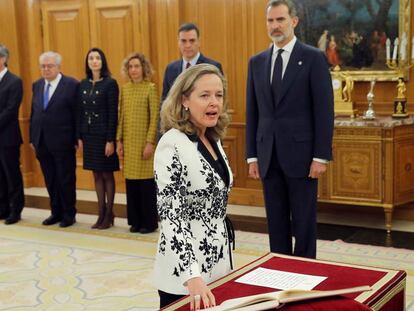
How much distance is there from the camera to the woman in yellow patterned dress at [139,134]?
18.4 ft

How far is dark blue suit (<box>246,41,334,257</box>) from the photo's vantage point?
12.5ft

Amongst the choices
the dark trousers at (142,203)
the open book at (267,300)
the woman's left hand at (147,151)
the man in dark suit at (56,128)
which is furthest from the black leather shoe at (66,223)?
the open book at (267,300)

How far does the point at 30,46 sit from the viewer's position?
811 centimetres

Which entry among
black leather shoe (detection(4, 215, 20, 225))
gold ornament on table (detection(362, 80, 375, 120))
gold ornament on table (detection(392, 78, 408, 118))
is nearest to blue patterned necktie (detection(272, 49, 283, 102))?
gold ornament on table (detection(362, 80, 375, 120))

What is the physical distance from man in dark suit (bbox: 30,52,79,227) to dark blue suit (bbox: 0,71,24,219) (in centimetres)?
22

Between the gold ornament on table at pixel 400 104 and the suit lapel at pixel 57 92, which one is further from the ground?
the suit lapel at pixel 57 92

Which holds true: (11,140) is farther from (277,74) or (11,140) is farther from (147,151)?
(277,74)

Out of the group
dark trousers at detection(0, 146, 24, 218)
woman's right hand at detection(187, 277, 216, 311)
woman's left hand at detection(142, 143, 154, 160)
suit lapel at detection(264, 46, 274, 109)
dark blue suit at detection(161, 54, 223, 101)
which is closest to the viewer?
woman's right hand at detection(187, 277, 216, 311)

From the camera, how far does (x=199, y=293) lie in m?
2.18

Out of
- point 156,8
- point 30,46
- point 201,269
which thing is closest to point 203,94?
point 201,269

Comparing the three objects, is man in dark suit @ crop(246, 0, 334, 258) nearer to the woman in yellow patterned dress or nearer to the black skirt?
the woman in yellow patterned dress

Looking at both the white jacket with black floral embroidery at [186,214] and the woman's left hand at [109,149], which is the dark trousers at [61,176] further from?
the white jacket with black floral embroidery at [186,214]

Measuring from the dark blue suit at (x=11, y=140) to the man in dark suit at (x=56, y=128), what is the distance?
0.72 ft

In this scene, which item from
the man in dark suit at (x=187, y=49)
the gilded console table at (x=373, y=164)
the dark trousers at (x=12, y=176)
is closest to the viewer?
the man in dark suit at (x=187, y=49)
